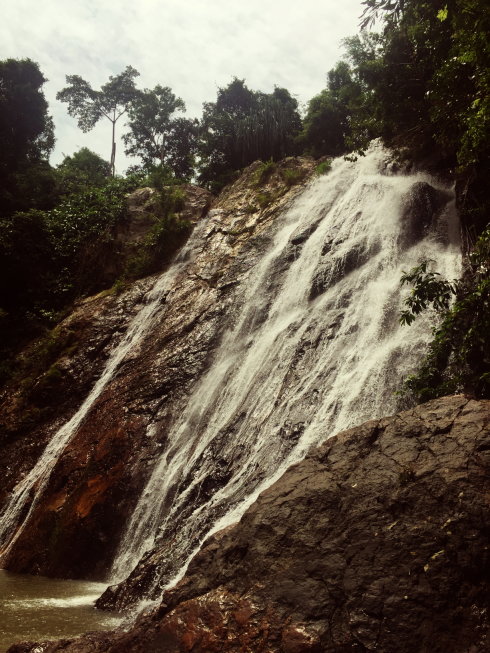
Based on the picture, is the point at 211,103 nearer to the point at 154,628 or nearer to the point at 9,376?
the point at 9,376

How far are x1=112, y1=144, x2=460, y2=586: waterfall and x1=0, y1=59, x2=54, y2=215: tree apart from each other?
733 inches

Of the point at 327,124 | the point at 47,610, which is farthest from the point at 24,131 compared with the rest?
the point at 47,610

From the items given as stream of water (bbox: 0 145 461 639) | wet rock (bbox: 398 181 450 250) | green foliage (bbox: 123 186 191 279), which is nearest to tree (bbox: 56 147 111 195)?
green foliage (bbox: 123 186 191 279)

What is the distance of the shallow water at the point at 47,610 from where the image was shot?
516cm

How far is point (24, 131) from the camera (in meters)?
30.2

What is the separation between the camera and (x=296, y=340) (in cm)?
1098

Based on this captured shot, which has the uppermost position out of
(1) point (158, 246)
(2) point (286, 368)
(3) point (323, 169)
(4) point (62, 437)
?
(3) point (323, 169)

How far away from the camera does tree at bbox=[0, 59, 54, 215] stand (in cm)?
2716

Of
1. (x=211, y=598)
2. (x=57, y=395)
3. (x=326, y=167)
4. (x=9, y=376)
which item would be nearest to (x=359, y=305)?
(x=211, y=598)

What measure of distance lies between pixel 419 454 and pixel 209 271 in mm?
13224

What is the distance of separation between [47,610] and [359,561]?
4744 mm

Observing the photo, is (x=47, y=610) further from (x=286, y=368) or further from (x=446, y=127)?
(x=446, y=127)

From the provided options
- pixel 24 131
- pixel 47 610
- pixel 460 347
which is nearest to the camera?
pixel 47 610

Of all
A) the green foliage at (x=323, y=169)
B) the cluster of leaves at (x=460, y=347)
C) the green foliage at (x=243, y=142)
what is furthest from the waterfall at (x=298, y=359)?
the green foliage at (x=243, y=142)
